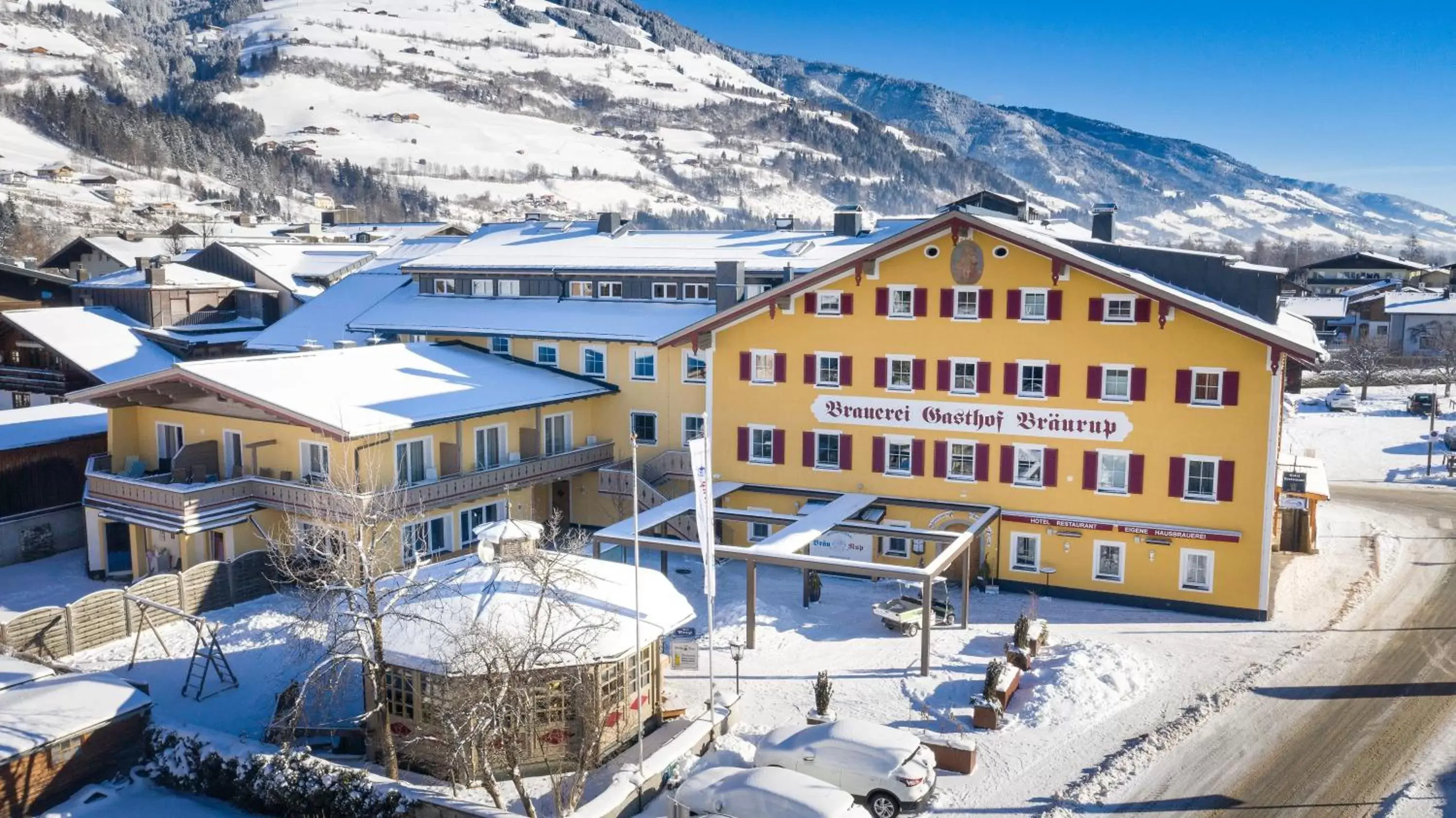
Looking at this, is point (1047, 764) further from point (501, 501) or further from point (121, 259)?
point (121, 259)

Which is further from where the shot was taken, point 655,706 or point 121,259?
point 121,259

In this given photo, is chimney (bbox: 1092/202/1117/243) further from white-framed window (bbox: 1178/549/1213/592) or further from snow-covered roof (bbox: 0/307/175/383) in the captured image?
snow-covered roof (bbox: 0/307/175/383)

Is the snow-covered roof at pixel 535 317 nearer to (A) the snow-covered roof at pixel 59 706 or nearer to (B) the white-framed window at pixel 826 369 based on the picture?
(B) the white-framed window at pixel 826 369

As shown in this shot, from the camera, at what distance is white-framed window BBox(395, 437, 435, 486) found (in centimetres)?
Answer: 3403

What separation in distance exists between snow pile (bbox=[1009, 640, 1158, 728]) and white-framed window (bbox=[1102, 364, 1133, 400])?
8.35m

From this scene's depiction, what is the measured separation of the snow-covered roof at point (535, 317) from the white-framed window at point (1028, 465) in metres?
13.6

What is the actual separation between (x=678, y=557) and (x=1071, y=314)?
51.7 ft

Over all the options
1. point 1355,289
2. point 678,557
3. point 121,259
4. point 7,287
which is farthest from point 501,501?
point 1355,289

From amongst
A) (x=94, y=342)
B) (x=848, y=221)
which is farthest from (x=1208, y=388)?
(x=94, y=342)

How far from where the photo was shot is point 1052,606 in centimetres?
3238

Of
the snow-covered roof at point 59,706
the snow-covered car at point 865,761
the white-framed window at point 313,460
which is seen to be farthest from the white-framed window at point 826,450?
the snow-covered roof at point 59,706

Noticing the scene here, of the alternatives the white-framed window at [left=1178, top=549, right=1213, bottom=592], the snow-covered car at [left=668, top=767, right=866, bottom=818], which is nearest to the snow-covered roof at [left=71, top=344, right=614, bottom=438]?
the snow-covered car at [left=668, top=767, right=866, bottom=818]

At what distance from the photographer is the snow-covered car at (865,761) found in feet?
63.0

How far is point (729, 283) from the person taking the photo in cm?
3931
